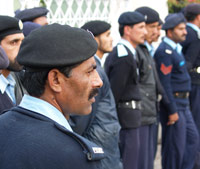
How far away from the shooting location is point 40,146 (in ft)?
4.28

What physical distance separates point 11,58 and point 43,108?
1.34 metres

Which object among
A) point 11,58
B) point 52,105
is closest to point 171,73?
point 11,58

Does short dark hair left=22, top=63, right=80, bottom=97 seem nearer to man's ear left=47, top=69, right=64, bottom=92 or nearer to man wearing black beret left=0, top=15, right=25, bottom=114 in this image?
man's ear left=47, top=69, right=64, bottom=92

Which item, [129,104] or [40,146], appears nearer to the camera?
[40,146]

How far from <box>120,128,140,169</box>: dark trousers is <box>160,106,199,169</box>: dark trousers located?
2.91 feet

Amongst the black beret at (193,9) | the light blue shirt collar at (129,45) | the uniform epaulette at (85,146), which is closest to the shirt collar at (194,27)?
the black beret at (193,9)

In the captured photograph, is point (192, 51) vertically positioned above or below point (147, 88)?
below

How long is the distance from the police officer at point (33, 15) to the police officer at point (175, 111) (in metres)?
1.37

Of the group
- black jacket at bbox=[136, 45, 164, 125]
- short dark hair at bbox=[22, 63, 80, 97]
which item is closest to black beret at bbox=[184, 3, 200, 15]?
black jacket at bbox=[136, 45, 164, 125]

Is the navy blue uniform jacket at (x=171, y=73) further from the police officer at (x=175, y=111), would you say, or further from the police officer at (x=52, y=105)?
the police officer at (x=52, y=105)

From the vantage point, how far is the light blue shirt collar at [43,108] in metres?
1.43

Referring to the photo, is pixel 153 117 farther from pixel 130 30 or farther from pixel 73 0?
pixel 73 0

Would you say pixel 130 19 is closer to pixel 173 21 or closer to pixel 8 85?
pixel 173 21

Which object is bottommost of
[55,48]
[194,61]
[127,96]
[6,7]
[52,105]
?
[194,61]
